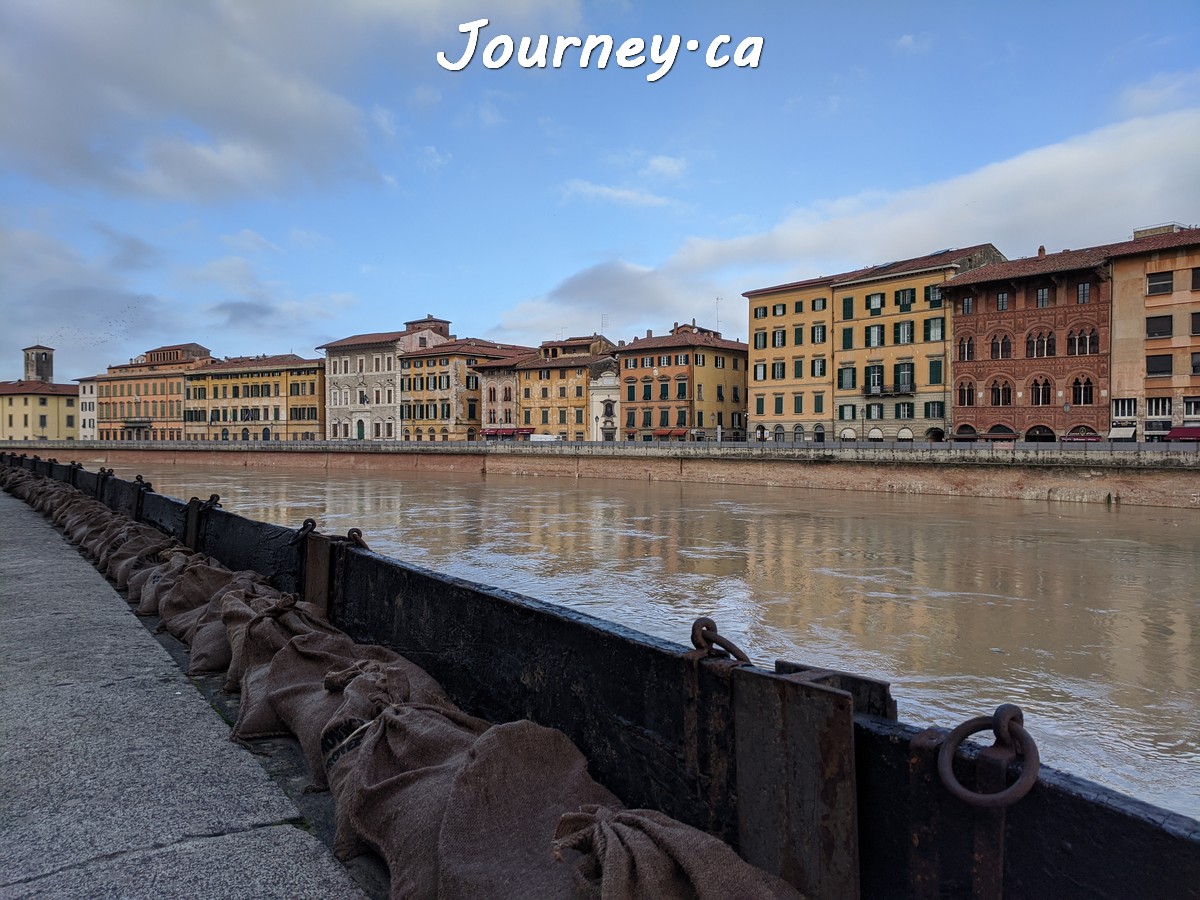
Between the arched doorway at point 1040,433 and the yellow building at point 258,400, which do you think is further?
the yellow building at point 258,400

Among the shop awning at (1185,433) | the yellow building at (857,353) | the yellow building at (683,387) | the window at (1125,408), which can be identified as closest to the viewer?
the shop awning at (1185,433)

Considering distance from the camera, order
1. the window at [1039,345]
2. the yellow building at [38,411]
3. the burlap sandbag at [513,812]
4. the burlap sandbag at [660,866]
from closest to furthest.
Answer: the burlap sandbag at [660,866]
the burlap sandbag at [513,812]
the window at [1039,345]
the yellow building at [38,411]

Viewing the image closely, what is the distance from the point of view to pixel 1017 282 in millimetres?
39656

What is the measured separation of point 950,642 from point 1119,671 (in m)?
1.53

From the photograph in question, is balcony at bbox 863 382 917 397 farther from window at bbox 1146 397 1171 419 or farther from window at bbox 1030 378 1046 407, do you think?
window at bbox 1146 397 1171 419

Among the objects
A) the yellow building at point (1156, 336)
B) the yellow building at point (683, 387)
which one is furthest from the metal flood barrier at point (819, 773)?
the yellow building at point (683, 387)

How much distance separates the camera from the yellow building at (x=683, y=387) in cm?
5619

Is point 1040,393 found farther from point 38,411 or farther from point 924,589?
point 38,411

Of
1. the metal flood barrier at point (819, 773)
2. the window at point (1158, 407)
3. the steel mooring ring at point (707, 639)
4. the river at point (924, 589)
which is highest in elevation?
the window at point (1158, 407)

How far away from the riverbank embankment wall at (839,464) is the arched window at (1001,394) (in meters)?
10.6

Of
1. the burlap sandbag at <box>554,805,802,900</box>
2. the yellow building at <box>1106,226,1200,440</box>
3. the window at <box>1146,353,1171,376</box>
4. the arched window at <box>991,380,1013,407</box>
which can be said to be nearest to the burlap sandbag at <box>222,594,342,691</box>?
the burlap sandbag at <box>554,805,802,900</box>

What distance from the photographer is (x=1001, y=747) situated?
155cm

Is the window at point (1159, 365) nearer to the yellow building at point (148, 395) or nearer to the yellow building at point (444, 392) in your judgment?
the yellow building at point (444, 392)

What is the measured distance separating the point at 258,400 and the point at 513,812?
85.0 meters
